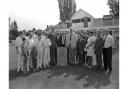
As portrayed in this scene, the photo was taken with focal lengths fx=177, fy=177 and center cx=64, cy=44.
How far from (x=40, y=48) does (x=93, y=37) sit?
235 centimetres

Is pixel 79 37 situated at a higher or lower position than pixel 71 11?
lower

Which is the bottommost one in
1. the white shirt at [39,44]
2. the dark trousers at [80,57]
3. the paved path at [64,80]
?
the paved path at [64,80]

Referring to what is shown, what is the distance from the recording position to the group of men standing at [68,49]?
23.7 feet

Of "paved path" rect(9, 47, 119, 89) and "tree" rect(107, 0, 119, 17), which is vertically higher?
"tree" rect(107, 0, 119, 17)

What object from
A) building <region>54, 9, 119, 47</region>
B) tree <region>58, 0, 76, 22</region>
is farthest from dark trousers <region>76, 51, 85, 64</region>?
tree <region>58, 0, 76, 22</region>

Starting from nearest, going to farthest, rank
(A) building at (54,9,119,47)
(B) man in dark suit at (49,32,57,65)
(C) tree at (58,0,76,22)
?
1. (B) man in dark suit at (49,32,57,65)
2. (A) building at (54,9,119,47)
3. (C) tree at (58,0,76,22)

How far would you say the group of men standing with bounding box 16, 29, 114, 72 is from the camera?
7.21 m

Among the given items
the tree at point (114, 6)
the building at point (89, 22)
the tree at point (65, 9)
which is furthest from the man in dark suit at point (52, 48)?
the tree at point (65, 9)

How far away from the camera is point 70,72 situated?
7.04 metres

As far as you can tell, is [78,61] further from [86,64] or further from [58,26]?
[58,26]

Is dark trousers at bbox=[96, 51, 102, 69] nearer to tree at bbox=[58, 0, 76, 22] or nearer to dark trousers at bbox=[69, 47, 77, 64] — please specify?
dark trousers at bbox=[69, 47, 77, 64]

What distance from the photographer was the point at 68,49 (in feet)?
29.1

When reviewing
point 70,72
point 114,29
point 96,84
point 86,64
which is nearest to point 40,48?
point 70,72

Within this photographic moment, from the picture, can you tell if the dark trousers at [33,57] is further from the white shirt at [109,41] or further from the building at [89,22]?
the building at [89,22]
